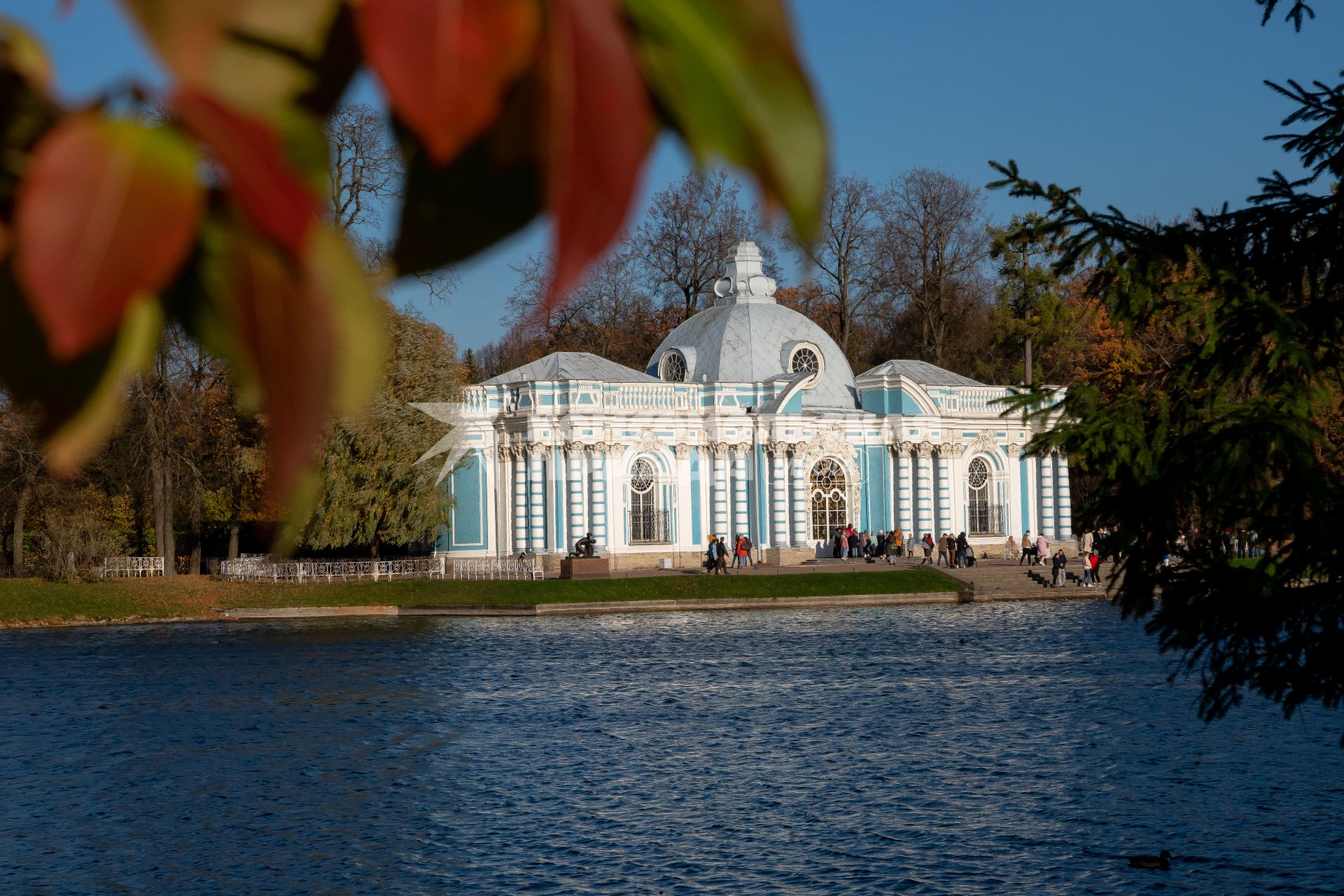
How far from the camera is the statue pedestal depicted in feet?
124

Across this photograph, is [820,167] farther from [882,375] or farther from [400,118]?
[882,375]

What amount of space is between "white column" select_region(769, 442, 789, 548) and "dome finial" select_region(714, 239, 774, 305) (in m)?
6.81

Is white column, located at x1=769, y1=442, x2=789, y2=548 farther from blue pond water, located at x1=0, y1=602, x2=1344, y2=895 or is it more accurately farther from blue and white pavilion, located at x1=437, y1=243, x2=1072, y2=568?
blue pond water, located at x1=0, y1=602, x2=1344, y2=895

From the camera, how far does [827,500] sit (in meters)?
44.3

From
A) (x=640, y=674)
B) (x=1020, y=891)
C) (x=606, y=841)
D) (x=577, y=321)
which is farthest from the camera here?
(x=577, y=321)

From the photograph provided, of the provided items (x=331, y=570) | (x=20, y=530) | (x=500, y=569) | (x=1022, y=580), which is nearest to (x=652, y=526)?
(x=500, y=569)

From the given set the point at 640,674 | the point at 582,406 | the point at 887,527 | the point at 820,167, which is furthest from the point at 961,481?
the point at 820,167

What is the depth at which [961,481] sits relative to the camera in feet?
149

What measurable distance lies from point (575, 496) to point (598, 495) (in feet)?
2.10

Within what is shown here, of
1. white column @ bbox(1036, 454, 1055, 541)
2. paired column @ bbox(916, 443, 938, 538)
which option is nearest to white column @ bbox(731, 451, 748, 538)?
paired column @ bbox(916, 443, 938, 538)

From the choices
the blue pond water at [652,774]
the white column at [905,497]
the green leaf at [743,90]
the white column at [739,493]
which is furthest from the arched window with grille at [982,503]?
the green leaf at [743,90]

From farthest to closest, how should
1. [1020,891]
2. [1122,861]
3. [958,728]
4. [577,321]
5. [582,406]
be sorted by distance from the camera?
[577,321], [582,406], [958,728], [1122,861], [1020,891]

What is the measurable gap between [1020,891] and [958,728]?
6.76 m

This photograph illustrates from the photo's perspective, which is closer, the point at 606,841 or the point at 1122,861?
the point at 1122,861
